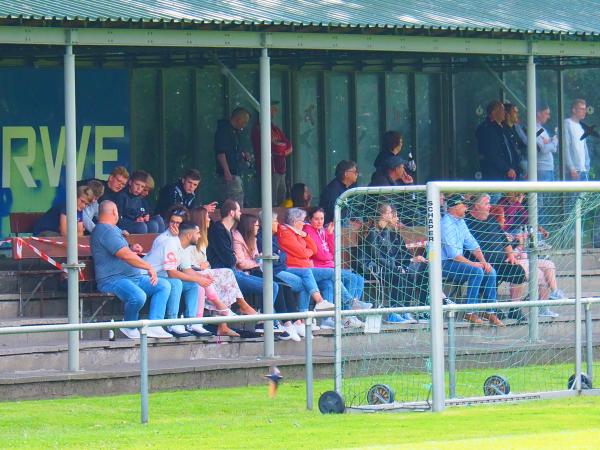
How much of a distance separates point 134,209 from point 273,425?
553 centimetres

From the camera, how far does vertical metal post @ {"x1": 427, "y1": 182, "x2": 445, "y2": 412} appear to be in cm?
1388

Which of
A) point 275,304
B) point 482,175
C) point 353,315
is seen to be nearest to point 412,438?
point 353,315

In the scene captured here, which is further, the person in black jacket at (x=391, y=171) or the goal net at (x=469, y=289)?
the person in black jacket at (x=391, y=171)

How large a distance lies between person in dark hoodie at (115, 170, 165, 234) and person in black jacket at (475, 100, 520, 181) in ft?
19.5

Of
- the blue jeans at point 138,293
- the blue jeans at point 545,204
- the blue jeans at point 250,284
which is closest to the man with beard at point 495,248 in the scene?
the blue jeans at point 545,204

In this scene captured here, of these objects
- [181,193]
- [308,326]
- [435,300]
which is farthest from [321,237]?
[435,300]

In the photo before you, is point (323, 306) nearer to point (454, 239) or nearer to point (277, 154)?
point (454, 239)

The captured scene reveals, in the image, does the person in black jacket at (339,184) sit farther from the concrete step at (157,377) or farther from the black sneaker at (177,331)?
the black sneaker at (177,331)

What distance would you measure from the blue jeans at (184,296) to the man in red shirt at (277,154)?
4121 mm

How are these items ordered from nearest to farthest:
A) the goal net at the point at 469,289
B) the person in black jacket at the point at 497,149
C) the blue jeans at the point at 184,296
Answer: the goal net at the point at 469,289
the blue jeans at the point at 184,296
the person in black jacket at the point at 497,149

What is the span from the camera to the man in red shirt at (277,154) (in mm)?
21375

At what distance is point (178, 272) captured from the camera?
57.3 ft

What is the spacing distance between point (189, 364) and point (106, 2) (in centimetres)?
369

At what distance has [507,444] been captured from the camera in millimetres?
11594
